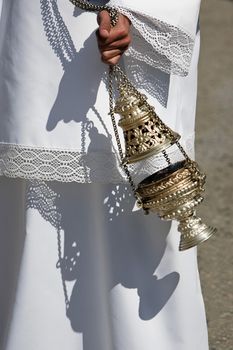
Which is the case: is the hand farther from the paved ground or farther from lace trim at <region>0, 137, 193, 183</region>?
the paved ground

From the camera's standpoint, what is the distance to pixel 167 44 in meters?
2.48

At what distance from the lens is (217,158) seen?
5.68 m

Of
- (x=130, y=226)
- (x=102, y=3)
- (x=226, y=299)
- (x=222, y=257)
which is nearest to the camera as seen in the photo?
(x=102, y=3)

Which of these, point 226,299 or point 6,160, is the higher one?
point 6,160

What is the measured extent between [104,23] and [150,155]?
1.06 feet

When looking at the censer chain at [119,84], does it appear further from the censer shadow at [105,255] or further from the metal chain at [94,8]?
the censer shadow at [105,255]

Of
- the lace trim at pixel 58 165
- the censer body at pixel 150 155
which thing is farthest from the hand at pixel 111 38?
the lace trim at pixel 58 165

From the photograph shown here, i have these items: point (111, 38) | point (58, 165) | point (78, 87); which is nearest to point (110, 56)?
point (111, 38)

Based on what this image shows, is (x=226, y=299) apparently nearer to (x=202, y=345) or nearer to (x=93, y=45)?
(x=202, y=345)

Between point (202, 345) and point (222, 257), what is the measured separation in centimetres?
164

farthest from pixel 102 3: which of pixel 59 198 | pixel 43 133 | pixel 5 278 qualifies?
pixel 5 278

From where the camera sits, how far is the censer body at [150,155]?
7.84 feet

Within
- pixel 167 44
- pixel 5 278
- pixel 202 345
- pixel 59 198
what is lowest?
pixel 202 345

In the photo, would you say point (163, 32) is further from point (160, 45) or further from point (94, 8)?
point (94, 8)
